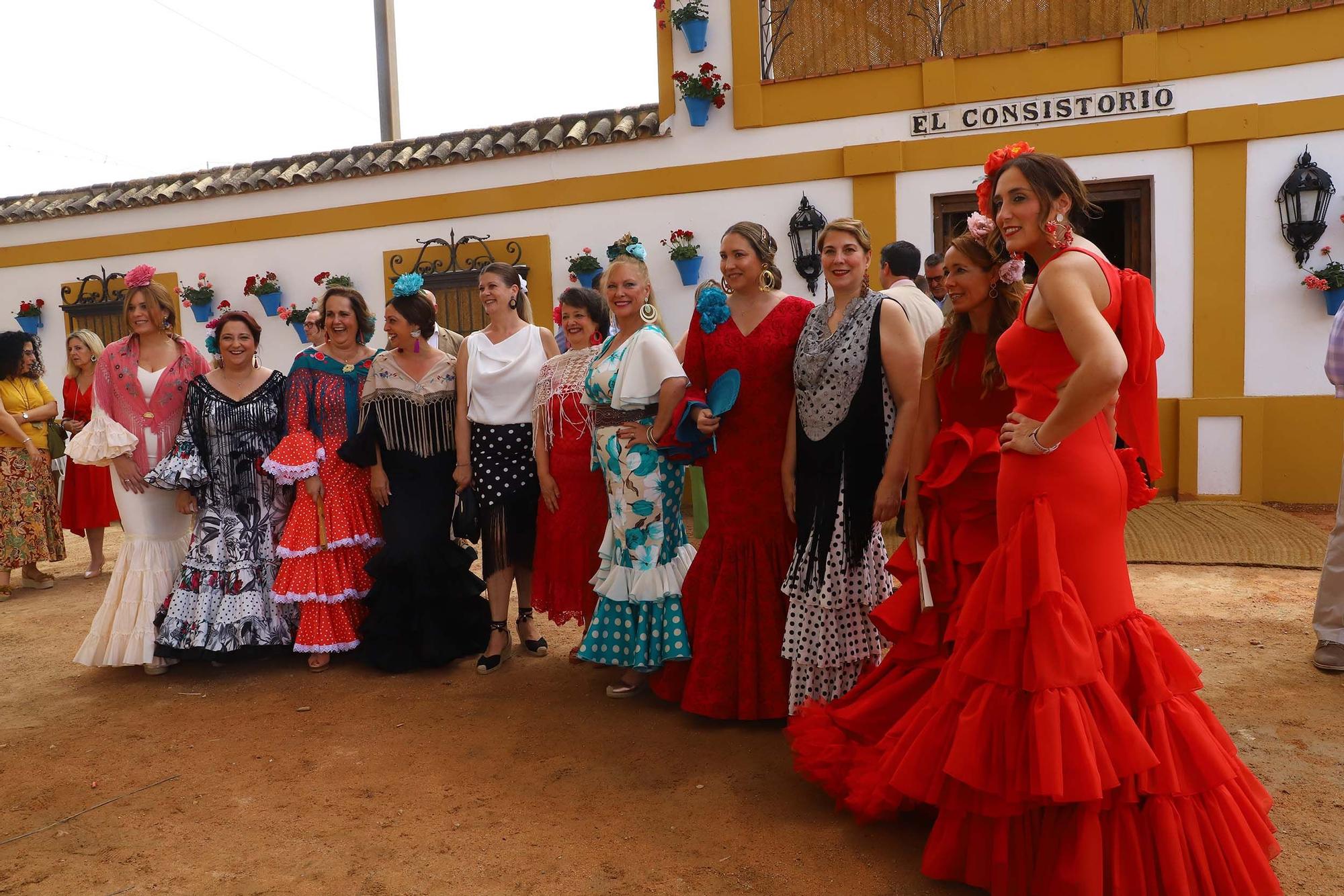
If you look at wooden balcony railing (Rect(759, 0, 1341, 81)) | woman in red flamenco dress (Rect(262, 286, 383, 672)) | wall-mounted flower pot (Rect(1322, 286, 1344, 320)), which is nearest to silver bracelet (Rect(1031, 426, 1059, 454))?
woman in red flamenco dress (Rect(262, 286, 383, 672))

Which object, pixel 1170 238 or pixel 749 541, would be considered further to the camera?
pixel 1170 238

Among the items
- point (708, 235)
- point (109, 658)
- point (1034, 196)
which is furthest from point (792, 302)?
point (708, 235)

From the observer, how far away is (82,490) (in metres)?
7.66

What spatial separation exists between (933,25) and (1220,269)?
128 inches

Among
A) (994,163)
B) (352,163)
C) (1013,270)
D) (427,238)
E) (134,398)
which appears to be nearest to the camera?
(994,163)

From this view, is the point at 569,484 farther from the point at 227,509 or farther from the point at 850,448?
the point at 227,509

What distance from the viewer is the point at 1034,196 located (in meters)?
2.47

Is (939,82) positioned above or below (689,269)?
above

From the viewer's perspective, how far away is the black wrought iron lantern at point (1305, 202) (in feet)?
25.8

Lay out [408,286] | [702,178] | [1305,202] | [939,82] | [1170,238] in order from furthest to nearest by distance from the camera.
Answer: [702,178] → [939,82] → [1170,238] → [1305,202] → [408,286]

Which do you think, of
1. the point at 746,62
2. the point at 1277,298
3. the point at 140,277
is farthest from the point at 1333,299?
the point at 140,277

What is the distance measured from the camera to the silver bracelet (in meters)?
2.46

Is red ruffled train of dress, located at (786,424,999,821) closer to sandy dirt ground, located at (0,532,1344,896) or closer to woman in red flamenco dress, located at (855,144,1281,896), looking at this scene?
sandy dirt ground, located at (0,532,1344,896)

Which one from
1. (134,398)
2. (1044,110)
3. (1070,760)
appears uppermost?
(1044,110)
